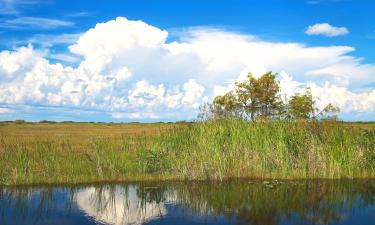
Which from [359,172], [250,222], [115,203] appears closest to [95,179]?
[115,203]

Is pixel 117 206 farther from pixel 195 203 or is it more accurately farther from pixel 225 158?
pixel 225 158

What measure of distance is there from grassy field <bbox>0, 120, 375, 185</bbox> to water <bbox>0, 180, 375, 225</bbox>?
2.63ft

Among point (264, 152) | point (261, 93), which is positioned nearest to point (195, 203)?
point (264, 152)

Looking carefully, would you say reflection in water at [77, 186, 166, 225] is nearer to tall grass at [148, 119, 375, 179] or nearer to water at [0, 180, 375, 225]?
water at [0, 180, 375, 225]

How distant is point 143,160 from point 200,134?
289 centimetres

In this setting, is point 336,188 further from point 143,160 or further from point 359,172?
point 143,160

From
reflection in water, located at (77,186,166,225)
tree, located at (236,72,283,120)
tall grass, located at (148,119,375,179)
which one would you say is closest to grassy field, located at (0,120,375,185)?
tall grass, located at (148,119,375,179)

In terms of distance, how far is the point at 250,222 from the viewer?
12617 millimetres

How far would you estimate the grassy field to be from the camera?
18.3 meters

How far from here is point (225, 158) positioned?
18.5 m

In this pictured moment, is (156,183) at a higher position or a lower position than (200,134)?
lower

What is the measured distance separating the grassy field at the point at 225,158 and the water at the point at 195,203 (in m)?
0.80

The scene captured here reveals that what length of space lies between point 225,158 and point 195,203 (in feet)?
13.7

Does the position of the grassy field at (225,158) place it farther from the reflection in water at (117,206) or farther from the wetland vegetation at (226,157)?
the reflection in water at (117,206)
